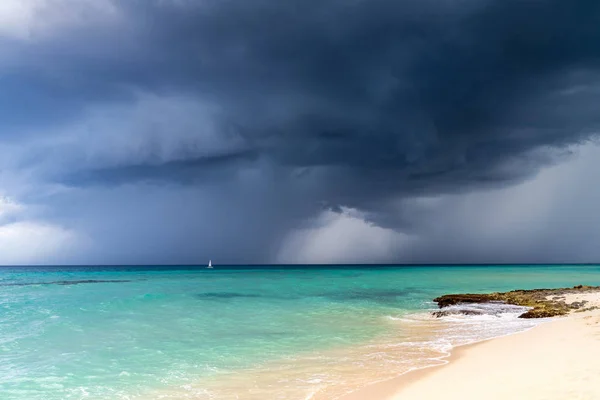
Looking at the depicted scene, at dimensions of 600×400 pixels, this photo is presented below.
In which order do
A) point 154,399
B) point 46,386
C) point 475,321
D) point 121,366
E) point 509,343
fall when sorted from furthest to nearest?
point 475,321 < point 509,343 < point 121,366 < point 46,386 < point 154,399

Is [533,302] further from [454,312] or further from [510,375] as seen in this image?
[510,375]

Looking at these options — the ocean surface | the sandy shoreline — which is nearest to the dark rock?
the ocean surface

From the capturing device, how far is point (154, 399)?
10.5 meters

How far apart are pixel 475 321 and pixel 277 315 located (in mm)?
12778

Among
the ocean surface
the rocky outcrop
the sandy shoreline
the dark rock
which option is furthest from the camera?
the dark rock

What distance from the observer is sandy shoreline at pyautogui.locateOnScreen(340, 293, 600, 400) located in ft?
29.0

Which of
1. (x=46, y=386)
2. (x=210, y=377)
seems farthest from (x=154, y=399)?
(x=46, y=386)

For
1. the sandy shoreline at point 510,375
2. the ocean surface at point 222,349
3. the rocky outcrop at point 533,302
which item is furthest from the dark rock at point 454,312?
the sandy shoreline at point 510,375

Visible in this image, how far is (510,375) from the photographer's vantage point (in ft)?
34.2

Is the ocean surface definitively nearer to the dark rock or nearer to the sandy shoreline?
the dark rock

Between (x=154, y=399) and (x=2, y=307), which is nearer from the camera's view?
(x=154, y=399)

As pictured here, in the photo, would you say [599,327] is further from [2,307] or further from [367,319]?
[2,307]


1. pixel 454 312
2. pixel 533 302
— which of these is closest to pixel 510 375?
pixel 454 312

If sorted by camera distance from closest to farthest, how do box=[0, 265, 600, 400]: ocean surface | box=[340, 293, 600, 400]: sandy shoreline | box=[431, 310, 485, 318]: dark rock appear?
box=[340, 293, 600, 400]: sandy shoreline → box=[0, 265, 600, 400]: ocean surface → box=[431, 310, 485, 318]: dark rock
